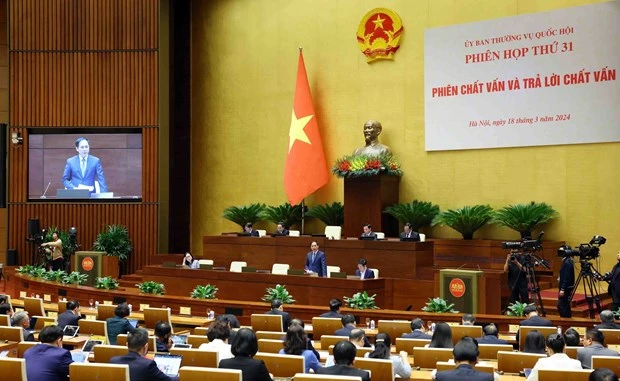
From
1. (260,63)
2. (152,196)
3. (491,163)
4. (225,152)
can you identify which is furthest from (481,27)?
(152,196)

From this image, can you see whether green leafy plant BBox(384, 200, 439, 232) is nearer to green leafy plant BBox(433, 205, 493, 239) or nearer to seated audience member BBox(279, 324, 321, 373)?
green leafy plant BBox(433, 205, 493, 239)

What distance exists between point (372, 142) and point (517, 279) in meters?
5.61

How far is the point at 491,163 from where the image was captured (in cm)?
1477

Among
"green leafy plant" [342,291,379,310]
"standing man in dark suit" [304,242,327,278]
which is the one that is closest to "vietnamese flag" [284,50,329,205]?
"standing man in dark suit" [304,242,327,278]

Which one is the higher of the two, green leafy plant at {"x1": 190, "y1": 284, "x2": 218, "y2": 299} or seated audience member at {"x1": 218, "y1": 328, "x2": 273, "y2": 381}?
seated audience member at {"x1": 218, "y1": 328, "x2": 273, "y2": 381}

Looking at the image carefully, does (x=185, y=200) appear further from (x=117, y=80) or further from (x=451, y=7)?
(x=451, y=7)

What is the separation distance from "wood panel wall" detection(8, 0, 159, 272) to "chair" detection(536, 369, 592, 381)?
13.3 m

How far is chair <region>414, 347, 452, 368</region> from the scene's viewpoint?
625cm

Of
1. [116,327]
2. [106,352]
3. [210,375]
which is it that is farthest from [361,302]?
[210,375]

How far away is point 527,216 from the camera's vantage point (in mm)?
13680

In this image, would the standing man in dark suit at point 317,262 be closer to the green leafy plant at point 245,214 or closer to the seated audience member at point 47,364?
the green leafy plant at point 245,214

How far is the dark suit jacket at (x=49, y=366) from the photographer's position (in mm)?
5582

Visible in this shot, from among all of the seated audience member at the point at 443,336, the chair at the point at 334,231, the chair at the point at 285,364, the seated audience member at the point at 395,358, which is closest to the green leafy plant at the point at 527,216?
the chair at the point at 334,231

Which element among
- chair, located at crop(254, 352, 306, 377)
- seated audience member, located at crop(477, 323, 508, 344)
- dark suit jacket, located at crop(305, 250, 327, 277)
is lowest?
seated audience member, located at crop(477, 323, 508, 344)
